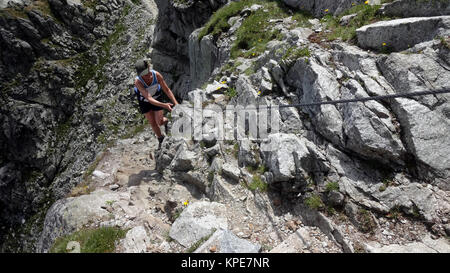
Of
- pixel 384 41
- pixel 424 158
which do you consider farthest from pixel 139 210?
pixel 384 41

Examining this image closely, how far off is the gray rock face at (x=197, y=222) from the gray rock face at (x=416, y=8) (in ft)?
28.8

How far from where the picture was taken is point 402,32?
6.80m

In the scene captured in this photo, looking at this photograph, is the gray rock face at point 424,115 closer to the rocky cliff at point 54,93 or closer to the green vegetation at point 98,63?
the rocky cliff at point 54,93

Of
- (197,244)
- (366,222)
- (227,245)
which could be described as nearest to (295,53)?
(366,222)

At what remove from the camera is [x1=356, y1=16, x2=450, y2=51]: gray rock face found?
6.18 m

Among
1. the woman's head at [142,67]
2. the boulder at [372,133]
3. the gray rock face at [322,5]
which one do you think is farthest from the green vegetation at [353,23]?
the woman's head at [142,67]

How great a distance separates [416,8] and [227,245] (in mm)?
9412

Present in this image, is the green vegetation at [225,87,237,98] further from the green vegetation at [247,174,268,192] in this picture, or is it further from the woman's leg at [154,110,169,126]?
the green vegetation at [247,174,268,192]

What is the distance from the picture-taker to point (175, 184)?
26.6 feet

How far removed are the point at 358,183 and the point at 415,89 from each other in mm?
2901

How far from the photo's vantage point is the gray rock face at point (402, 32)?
20.3 ft

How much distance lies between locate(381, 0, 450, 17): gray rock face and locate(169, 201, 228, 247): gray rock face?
28.8 feet

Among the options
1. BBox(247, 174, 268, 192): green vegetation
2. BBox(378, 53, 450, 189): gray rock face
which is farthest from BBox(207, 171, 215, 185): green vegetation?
BBox(378, 53, 450, 189): gray rock face

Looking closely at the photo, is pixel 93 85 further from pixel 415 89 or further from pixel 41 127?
pixel 415 89
